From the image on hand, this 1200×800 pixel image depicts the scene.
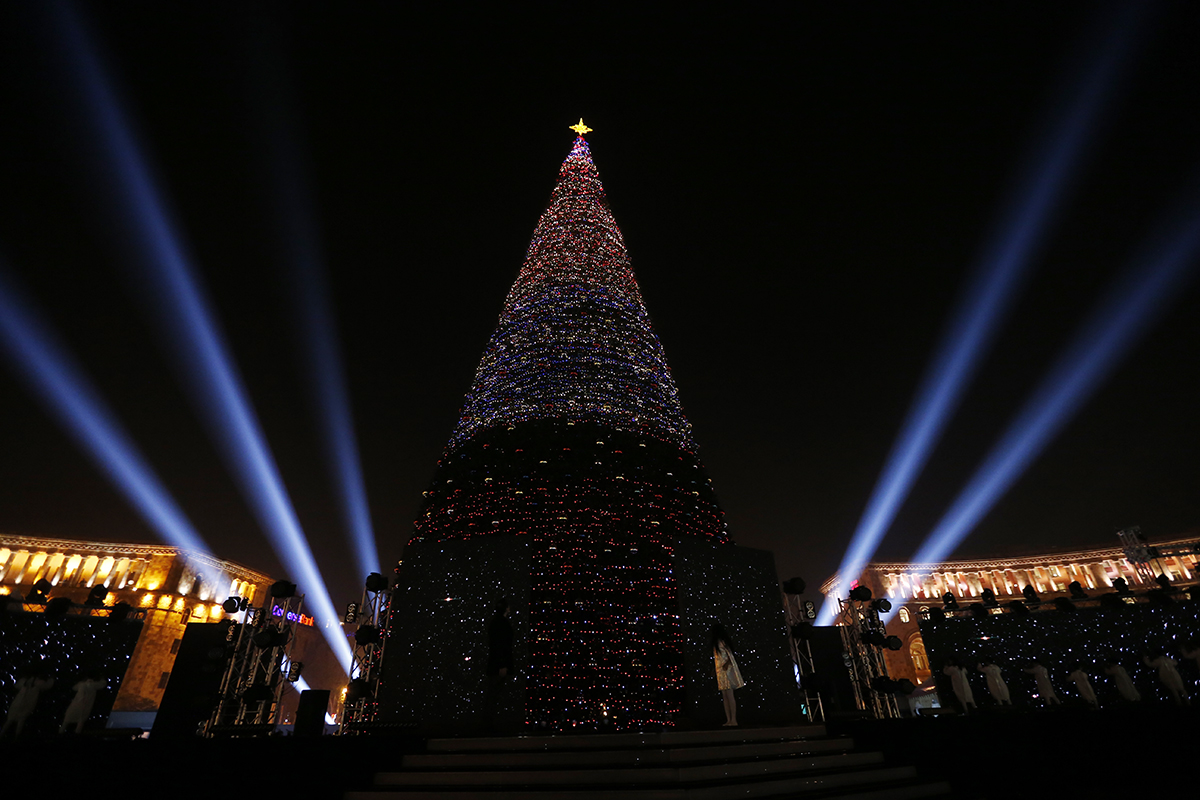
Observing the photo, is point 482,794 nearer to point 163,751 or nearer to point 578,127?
point 163,751

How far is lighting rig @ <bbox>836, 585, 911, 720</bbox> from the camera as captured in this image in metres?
9.11

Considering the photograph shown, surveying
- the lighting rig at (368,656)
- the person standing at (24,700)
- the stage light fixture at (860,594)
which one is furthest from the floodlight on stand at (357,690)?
the stage light fixture at (860,594)

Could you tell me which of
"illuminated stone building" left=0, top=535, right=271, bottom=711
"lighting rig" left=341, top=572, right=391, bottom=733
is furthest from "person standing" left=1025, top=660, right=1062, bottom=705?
"illuminated stone building" left=0, top=535, right=271, bottom=711

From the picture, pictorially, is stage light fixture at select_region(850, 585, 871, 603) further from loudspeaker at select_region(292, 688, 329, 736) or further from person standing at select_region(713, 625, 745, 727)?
loudspeaker at select_region(292, 688, 329, 736)

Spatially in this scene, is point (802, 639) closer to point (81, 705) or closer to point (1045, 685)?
point (1045, 685)

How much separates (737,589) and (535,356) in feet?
16.4

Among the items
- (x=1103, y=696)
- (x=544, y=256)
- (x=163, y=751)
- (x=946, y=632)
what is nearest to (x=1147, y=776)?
(x=946, y=632)

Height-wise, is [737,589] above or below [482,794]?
above

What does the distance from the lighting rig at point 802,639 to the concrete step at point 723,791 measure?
273 cm

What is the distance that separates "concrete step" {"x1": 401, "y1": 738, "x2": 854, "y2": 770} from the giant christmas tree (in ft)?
4.55

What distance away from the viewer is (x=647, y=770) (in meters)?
4.16

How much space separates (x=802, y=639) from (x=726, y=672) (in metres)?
3.48

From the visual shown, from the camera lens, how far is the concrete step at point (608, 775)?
163 inches

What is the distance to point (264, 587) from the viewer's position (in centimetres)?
5450
